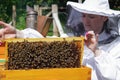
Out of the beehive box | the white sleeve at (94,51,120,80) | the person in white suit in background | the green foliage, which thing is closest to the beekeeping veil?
the person in white suit in background

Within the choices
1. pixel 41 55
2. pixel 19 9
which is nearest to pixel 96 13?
pixel 41 55

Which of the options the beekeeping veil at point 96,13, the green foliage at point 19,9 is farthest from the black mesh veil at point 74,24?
the green foliage at point 19,9

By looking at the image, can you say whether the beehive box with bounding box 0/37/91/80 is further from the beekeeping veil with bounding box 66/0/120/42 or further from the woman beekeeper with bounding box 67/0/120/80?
the beekeeping veil with bounding box 66/0/120/42

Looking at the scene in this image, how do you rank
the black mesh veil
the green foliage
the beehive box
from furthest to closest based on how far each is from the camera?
the green foliage → the black mesh veil → the beehive box

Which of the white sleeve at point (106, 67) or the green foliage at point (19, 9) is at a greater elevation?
the white sleeve at point (106, 67)

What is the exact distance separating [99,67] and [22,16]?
1507 cm

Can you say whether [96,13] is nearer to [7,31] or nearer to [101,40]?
[101,40]

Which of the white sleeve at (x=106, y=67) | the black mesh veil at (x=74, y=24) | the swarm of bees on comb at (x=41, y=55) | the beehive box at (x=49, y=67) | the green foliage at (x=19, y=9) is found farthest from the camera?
the green foliage at (x=19, y=9)

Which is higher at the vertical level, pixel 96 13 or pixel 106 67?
pixel 96 13

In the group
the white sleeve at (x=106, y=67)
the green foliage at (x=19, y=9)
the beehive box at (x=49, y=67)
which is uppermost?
the beehive box at (x=49, y=67)

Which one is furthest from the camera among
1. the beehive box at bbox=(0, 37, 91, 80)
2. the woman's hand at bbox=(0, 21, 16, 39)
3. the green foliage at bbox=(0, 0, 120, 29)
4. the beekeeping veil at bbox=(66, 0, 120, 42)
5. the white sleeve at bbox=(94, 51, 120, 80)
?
the green foliage at bbox=(0, 0, 120, 29)

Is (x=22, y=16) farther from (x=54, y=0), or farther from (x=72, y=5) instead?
(x=72, y=5)

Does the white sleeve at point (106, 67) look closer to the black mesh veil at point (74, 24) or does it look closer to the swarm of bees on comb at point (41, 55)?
the swarm of bees on comb at point (41, 55)

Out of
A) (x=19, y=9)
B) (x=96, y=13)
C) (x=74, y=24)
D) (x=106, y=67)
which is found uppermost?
(x=96, y=13)
